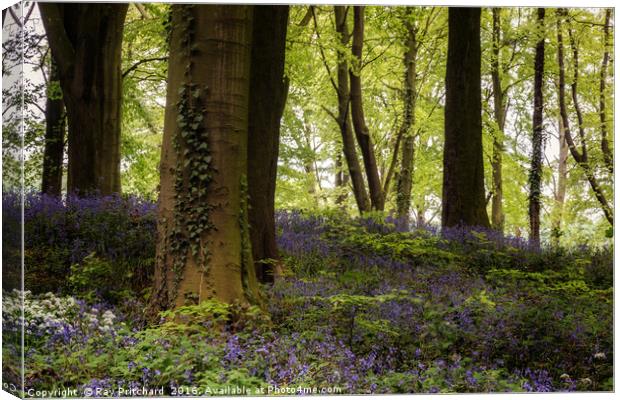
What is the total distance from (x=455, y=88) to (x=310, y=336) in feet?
15.3

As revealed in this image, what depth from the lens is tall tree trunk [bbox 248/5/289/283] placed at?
25.0 feet

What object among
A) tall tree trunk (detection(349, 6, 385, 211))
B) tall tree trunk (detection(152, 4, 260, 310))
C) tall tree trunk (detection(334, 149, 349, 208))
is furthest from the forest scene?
tall tree trunk (detection(349, 6, 385, 211))

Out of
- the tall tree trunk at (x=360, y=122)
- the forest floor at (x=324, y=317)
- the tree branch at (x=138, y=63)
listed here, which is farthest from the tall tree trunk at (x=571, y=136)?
the tree branch at (x=138, y=63)

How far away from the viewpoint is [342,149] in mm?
10891

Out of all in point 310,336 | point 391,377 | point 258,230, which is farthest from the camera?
point 258,230

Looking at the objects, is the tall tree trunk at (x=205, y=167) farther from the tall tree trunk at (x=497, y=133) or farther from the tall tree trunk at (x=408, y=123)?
the tall tree trunk at (x=408, y=123)

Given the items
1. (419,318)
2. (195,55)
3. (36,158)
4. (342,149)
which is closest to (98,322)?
(36,158)

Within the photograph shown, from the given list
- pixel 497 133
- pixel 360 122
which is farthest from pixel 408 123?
pixel 497 133

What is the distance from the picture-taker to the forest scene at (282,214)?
5.95 m

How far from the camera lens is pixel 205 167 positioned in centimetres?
635

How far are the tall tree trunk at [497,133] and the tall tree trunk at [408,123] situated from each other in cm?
130

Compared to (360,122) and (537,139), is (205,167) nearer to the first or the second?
(537,139)

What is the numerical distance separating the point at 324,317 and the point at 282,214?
181 cm

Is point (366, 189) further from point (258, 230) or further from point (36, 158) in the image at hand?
point (36, 158)
